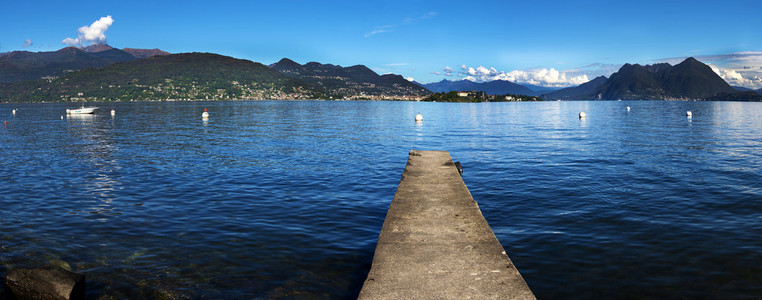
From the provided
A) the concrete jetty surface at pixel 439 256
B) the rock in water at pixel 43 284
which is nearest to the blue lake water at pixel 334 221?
the rock in water at pixel 43 284

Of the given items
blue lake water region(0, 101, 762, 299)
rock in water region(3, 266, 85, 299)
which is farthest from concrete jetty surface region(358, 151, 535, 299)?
rock in water region(3, 266, 85, 299)

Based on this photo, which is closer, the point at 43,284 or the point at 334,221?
the point at 43,284

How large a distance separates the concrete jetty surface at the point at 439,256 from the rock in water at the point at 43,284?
6.19m

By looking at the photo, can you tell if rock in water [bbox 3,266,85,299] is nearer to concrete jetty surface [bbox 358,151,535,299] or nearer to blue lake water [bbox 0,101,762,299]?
blue lake water [bbox 0,101,762,299]

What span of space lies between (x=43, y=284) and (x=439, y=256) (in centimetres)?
820

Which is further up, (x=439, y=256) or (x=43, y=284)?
(x=439, y=256)

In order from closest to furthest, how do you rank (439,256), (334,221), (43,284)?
(43,284) → (439,256) → (334,221)

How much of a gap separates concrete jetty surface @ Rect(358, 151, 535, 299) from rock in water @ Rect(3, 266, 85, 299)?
619cm

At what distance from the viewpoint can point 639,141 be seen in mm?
41812

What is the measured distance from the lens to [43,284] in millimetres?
8852

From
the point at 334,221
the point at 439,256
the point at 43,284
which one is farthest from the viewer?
the point at 334,221

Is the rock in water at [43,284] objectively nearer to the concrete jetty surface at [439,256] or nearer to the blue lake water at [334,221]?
the blue lake water at [334,221]

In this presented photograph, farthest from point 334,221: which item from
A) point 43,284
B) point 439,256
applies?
point 43,284

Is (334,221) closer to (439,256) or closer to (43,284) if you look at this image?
(439,256)
